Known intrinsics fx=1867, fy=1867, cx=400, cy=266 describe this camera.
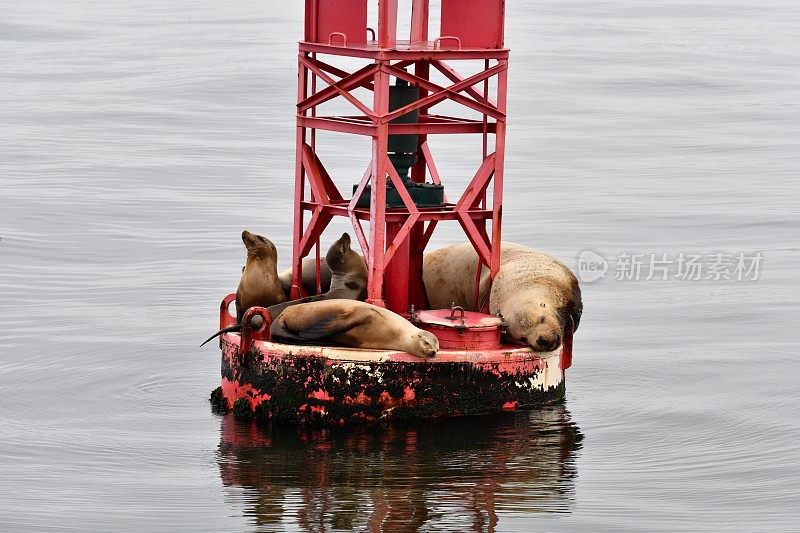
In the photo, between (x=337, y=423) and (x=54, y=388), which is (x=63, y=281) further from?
(x=337, y=423)

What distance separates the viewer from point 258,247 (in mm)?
15586

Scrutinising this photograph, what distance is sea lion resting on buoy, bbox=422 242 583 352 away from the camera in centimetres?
1502

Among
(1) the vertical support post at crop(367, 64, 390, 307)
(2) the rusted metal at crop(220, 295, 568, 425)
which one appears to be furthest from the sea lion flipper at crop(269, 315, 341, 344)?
(1) the vertical support post at crop(367, 64, 390, 307)

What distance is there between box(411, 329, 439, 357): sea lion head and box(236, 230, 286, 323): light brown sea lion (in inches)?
70.3

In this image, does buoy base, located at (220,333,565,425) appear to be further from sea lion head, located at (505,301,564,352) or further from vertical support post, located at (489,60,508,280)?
vertical support post, located at (489,60,508,280)

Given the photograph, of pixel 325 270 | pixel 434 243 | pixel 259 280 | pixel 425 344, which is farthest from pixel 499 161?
pixel 434 243

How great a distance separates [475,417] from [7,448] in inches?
145

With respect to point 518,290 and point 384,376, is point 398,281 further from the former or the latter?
point 384,376

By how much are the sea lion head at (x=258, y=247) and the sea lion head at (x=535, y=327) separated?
82.5 inches

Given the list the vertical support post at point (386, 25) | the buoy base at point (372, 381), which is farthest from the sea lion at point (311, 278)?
the vertical support post at point (386, 25)

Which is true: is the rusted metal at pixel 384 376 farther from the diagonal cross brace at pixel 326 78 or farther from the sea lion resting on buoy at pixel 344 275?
the diagonal cross brace at pixel 326 78

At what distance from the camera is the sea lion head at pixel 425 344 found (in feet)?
47.2

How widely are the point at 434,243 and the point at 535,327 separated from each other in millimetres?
7151

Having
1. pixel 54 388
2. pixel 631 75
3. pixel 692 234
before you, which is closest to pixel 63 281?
pixel 54 388
